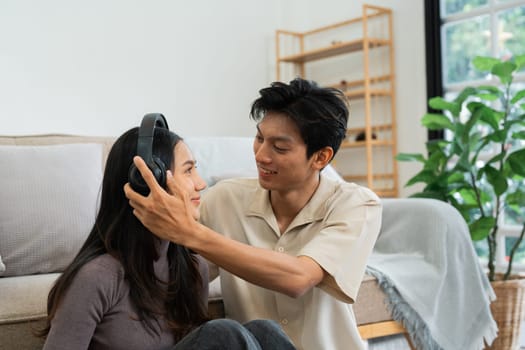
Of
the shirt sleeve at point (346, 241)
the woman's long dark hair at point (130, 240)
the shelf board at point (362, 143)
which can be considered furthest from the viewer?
the shelf board at point (362, 143)

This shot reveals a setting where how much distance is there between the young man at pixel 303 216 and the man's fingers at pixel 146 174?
1.25ft

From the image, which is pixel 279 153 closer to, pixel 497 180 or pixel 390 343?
pixel 390 343

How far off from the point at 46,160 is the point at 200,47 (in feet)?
10.7

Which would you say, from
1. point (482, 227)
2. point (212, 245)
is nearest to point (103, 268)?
point (212, 245)

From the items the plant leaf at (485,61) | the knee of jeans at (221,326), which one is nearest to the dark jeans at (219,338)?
the knee of jeans at (221,326)

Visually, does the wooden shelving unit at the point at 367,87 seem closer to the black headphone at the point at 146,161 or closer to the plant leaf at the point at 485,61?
the plant leaf at the point at 485,61

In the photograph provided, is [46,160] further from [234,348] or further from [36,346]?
[234,348]

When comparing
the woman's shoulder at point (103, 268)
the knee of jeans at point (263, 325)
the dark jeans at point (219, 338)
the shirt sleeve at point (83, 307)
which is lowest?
the knee of jeans at point (263, 325)

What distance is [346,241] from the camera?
4.42 feet

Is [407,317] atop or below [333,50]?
below

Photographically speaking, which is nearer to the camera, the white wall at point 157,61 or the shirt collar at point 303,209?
the shirt collar at point 303,209

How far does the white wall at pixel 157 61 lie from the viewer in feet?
13.6

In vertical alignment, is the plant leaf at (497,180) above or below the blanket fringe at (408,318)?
above

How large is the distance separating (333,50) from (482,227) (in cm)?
246
